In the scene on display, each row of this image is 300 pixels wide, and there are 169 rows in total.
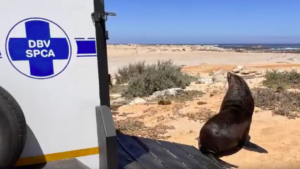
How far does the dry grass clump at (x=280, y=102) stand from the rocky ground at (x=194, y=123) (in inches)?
10.2

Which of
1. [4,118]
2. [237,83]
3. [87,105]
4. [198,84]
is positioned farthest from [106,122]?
[198,84]

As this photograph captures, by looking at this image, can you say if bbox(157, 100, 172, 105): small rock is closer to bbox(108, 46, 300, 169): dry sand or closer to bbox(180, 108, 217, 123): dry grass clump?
bbox(108, 46, 300, 169): dry sand

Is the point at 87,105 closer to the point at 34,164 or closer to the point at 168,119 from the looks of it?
the point at 34,164

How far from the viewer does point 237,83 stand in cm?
642

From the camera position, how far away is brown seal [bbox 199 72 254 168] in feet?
16.8

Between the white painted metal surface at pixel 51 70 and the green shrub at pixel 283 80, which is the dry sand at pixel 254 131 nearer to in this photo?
the green shrub at pixel 283 80

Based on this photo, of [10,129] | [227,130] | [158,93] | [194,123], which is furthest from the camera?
[158,93]

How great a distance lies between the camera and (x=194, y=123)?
23.0ft

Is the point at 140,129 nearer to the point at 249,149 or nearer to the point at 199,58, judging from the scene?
the point at 249,149

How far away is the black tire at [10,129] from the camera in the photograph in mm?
2395

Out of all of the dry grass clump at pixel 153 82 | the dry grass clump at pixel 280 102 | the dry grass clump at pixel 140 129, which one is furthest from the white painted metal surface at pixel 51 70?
the dry grass clump at pixel 153 82

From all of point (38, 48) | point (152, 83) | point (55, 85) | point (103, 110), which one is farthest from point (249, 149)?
point (152, 83)

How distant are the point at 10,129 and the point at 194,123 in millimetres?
5130

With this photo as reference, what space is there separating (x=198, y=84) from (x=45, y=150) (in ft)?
32.8
